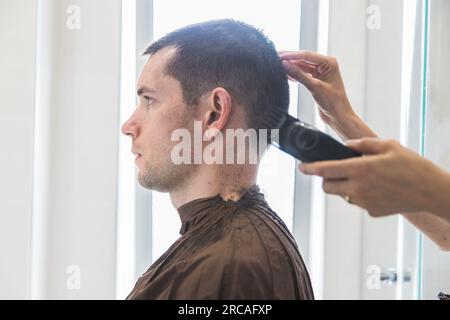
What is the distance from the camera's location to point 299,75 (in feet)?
3.23

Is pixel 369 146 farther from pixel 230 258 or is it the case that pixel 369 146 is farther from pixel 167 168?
pixel 167 168

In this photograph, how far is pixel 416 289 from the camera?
1.57 m

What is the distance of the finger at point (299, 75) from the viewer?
976 mm

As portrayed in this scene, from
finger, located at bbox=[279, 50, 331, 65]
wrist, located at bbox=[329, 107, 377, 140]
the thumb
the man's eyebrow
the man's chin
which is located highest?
finger, located at bbox=[279, 50, 331, 65]

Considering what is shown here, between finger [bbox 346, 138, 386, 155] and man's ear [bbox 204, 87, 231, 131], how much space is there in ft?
1.01

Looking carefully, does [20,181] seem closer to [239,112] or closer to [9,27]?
[9,27]

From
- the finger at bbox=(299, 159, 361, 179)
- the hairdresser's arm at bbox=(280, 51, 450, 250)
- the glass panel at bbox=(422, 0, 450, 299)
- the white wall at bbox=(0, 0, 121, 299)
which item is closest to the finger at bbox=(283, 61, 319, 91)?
the hairdresser's arm at bbox=(280, 51, 450, 250)

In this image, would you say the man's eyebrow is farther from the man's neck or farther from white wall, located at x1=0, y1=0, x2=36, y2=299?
white wall, located at x1=0, y1=0, x2=36, y2=299

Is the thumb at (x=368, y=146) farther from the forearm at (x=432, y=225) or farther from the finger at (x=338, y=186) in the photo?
the forearm at (x=432, y=225)

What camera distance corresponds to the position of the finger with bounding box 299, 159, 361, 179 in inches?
23.3

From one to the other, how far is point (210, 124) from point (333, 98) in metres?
0.32

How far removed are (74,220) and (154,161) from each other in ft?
3.13

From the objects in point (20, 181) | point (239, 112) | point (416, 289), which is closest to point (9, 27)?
point (20, 181)

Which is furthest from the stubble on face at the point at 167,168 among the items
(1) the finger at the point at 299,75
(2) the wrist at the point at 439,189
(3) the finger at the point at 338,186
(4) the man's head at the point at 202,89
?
(2) the wrist at the point at 439,189
